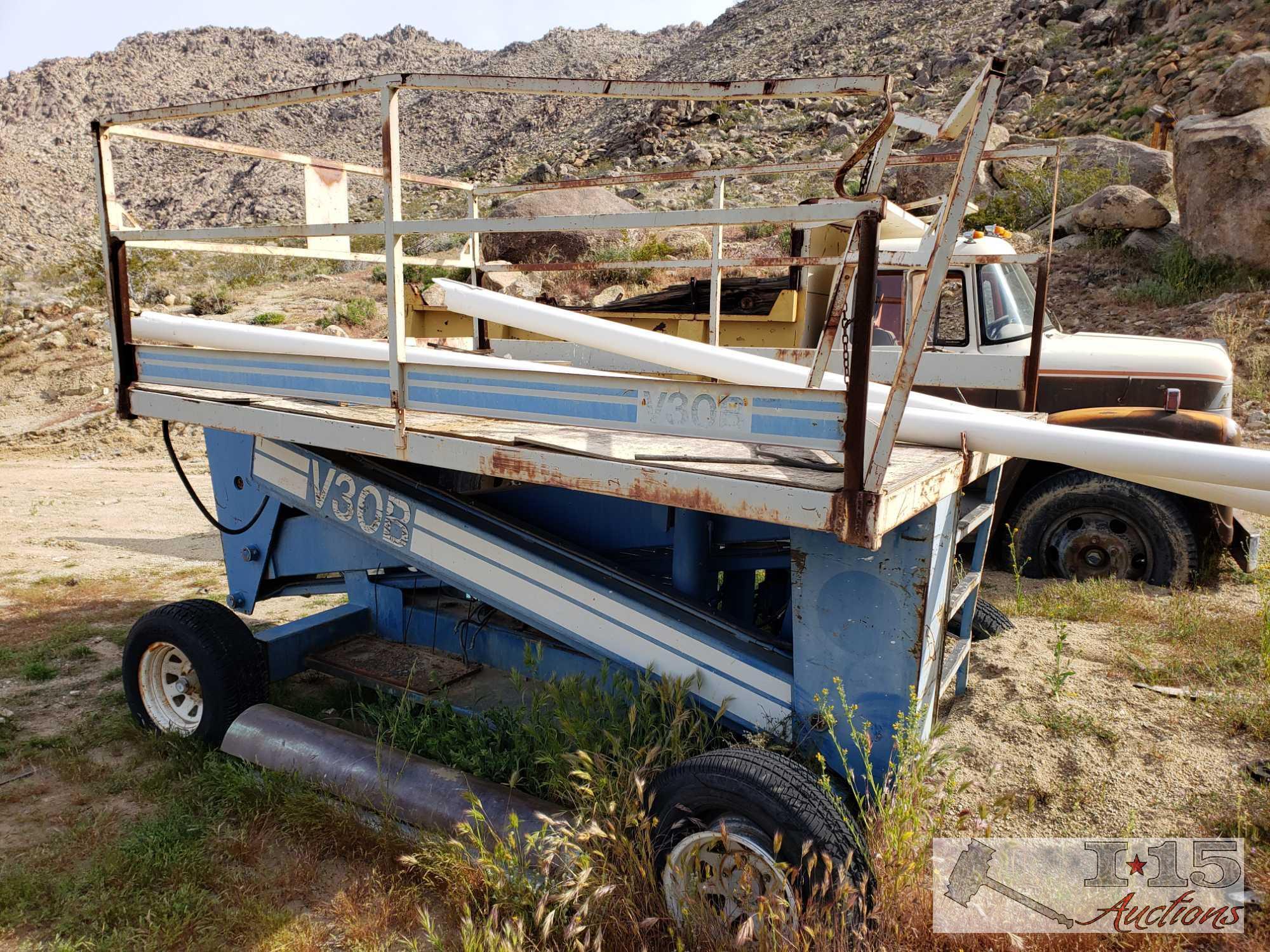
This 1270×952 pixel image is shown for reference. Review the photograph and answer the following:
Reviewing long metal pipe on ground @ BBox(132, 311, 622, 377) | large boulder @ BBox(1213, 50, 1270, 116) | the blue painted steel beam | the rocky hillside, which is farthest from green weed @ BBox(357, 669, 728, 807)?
the rocky hillside

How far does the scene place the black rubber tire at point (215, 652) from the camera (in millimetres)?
3848

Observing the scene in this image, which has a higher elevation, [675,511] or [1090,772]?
[675,511]

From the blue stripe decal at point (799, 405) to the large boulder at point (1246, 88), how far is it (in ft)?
59.0

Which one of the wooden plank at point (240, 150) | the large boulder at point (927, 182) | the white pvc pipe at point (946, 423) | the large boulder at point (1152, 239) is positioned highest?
the large boulder at point (927, 182)

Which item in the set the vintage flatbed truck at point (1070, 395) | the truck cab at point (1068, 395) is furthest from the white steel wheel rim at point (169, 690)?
the truck cab at point (1068, 395)

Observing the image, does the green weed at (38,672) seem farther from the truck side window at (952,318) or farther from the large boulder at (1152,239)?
the large boulder at (1152,239)

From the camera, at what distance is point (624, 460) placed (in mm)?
2729

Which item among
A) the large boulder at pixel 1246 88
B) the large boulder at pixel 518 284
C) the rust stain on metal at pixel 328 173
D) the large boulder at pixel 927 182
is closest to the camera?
the rust stain on metal at pixel 328 173

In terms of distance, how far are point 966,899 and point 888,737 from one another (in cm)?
51

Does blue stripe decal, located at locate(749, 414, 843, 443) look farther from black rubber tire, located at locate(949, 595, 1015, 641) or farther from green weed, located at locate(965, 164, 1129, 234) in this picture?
green weed, located at locate(965, 164, 1129, 234)

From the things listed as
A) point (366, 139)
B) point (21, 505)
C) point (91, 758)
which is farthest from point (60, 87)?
point (91, 758)

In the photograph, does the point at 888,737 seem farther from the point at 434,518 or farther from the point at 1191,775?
the point at 434,518

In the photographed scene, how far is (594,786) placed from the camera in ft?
9.45

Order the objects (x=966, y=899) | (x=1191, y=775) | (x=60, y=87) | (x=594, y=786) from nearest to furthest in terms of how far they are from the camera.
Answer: (x=966, y=899)
(x=594, y=786)
(x=1191, y=775)
(x=60, y=87)
